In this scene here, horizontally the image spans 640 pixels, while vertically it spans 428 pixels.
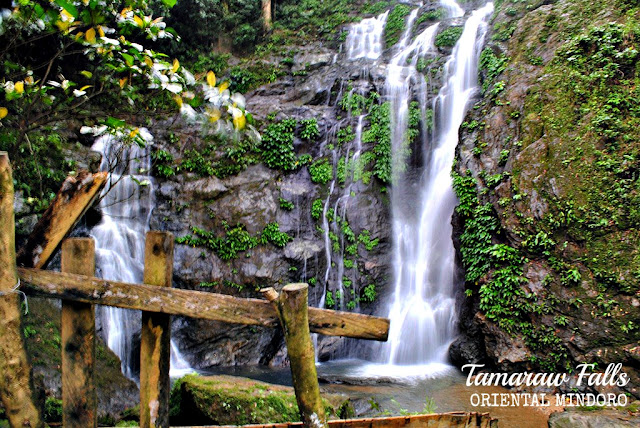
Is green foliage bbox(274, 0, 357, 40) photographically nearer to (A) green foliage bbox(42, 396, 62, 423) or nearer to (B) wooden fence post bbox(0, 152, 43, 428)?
(A) green foliage bbox(42, 396, 62, 423)

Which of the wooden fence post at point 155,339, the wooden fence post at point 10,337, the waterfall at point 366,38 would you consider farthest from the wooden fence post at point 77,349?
the waterfall at point 366,38

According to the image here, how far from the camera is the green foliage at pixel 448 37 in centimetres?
1367

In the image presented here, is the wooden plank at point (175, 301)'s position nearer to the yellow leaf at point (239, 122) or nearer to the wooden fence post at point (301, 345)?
the wooden fence post at point (301, 345)

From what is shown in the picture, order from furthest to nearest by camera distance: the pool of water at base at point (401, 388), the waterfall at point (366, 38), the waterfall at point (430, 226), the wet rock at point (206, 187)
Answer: the waterfall at point (366, 38), the wet rock at point (206, 187), the waterfall at point (430, 226), the pool of water at base at point (401, 388)

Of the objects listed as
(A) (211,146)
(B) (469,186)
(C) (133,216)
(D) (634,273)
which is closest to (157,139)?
(A) (211,146)

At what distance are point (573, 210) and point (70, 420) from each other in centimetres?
804

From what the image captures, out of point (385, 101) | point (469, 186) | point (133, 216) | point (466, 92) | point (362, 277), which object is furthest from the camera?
point (385, 101)

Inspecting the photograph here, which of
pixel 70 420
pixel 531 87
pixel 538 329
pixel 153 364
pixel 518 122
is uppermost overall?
pixel 531 87

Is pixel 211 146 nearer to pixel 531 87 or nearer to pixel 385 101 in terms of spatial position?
pixel 385 101

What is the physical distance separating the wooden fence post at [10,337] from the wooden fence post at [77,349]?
0.79 feet

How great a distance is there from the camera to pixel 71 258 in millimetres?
2920

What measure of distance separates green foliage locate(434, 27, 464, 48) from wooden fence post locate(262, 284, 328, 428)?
1327cm

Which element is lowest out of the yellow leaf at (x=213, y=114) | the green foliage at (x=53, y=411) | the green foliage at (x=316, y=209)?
the green foliage at (x=53, y=411)

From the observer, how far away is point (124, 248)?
9.20 metres
